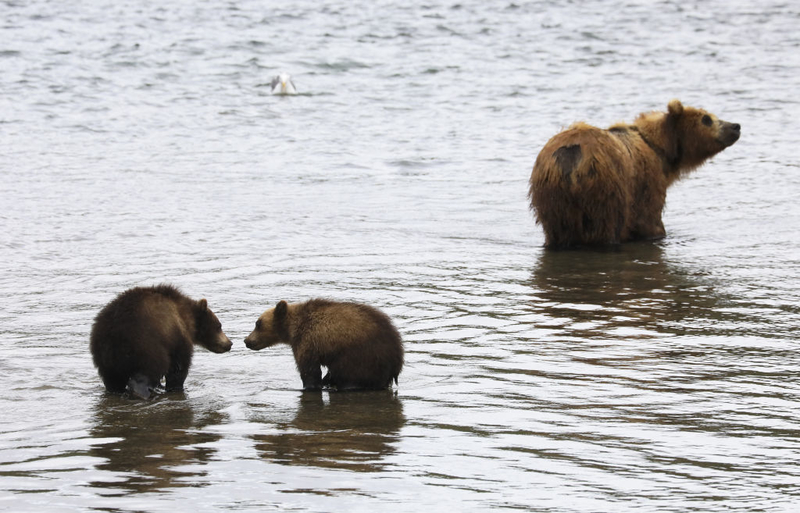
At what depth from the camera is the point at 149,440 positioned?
5797 mm

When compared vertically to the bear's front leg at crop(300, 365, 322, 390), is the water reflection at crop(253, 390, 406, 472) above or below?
below

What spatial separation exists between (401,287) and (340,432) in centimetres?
369

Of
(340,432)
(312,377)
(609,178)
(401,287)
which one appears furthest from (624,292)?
(340,432)

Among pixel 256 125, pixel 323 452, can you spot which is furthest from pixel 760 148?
pixel 323 452

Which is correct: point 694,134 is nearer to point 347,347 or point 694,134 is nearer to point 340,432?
point 347,347

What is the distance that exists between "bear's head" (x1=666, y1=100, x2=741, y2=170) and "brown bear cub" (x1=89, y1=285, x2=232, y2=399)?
23.5 ft

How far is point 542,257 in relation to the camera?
11297 millimetres

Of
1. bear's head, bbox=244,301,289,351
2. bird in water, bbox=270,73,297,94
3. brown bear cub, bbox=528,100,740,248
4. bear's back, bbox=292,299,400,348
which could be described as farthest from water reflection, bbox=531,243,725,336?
bird in water, bbox=270,73,297,94

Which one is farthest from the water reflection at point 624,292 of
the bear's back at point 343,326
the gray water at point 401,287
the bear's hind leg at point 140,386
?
the bear's hind leg at point 140,386

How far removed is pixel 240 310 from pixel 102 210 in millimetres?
5112

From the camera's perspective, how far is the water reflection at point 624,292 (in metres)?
8.45

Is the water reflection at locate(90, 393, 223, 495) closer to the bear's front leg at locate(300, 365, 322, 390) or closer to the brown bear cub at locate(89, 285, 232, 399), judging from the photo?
the brown bear cub at locate(89, 285, 232, 399)

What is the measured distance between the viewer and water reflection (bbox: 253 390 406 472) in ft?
18.0

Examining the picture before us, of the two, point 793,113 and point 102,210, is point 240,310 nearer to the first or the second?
point 102,210
